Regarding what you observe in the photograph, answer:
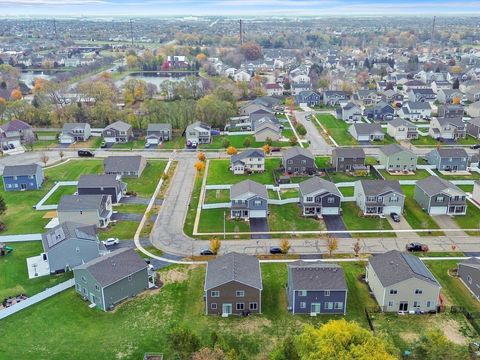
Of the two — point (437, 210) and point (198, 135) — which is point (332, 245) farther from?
point (198, 135)

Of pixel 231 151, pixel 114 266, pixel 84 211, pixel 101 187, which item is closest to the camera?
pixel 114 266

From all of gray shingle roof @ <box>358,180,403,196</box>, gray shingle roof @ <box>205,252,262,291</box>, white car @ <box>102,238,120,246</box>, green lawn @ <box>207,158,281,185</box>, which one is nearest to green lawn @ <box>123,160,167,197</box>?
green lawn @ <box>207,158,281,185</box>

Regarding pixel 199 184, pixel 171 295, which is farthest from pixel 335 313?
pixel 199 184

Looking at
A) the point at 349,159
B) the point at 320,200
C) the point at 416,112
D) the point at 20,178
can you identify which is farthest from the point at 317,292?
the point at 416,112

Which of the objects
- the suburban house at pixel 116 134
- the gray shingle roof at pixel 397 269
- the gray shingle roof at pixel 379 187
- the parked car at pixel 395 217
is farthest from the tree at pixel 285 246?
the suburban house at pixel 116 134

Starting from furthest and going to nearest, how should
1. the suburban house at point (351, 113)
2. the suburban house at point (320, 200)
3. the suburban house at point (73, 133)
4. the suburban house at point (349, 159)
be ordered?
the suburban house at point (351, 113) → the suburban house at point (73, 133) → the suburban house at point (349, 159) → the suburban house at point (320, 200)

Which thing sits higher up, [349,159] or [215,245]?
[349,159]

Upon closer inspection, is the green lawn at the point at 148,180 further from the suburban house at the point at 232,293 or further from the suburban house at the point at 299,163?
the suburban house at the point at 232,293

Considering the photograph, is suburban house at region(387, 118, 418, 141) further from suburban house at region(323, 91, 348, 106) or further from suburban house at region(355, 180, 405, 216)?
suburban house at region(355, 180, 405, 216)
